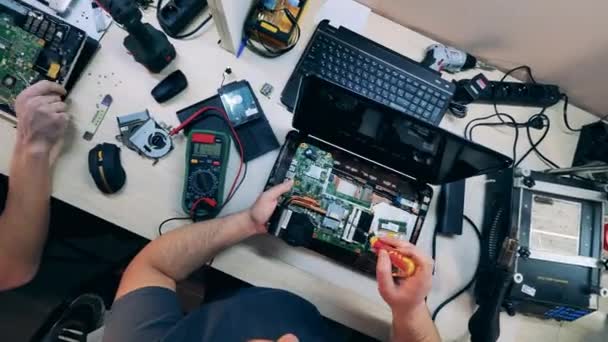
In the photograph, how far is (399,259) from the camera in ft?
3.12

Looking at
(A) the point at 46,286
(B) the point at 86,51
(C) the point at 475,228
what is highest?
(B) the point at 86,51

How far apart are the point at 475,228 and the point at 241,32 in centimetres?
74

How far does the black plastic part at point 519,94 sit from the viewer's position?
1.19 m

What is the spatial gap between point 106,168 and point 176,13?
1.34 ft

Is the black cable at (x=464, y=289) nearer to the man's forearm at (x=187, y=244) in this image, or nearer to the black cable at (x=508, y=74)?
the black cable at (x=508, y=74)

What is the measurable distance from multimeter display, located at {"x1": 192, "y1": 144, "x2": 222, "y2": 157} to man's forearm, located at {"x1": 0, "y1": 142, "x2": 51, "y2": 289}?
0.32 metres

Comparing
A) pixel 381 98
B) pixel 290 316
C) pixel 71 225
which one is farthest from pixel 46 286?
pixel 381 98

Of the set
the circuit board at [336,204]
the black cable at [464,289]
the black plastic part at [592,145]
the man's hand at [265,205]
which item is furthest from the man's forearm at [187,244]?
the black plastic part at [592,145]

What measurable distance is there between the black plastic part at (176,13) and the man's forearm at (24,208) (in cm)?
41

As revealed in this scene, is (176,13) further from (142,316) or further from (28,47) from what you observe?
(142,316)

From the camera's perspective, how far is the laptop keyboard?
44.3 inches

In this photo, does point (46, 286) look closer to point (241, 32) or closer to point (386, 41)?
point (241, 32)

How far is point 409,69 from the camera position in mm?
1142

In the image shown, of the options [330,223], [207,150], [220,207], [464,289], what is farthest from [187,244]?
[464,289]
